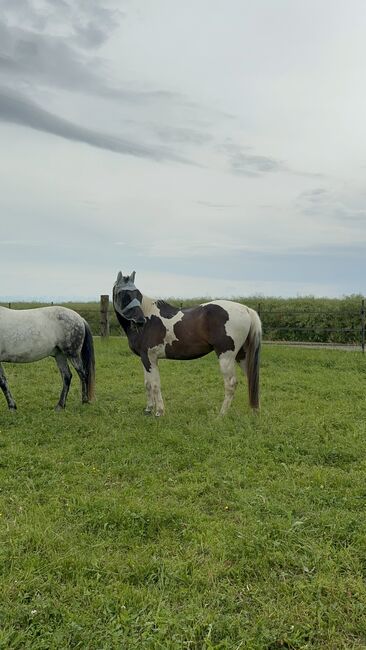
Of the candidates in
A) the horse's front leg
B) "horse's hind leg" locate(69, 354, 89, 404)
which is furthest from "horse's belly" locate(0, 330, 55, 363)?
the horse's front leg

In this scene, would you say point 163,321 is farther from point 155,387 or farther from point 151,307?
point 155,387

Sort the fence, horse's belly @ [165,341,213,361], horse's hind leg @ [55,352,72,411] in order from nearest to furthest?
horse's belly @ [165,341,213,361] < horse's hind leg @ [55,352,72,411] < the fence

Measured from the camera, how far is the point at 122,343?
14.6m

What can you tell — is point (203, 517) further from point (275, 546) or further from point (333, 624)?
point (333, 624)

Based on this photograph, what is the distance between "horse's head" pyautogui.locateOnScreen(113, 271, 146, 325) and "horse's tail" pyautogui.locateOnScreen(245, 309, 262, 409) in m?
1.55

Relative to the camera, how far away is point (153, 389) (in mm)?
6633

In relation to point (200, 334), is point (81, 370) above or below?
below

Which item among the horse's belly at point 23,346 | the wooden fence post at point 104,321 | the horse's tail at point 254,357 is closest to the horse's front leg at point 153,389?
the horse's tail at point 254,357

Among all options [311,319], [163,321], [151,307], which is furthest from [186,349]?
[311,319]

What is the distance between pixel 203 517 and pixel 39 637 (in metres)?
1.49

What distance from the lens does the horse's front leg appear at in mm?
6600

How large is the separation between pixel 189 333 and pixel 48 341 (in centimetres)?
216

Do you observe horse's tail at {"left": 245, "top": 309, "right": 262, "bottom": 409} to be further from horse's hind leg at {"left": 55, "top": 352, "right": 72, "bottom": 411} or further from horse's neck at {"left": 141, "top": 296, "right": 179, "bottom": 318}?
horse's hind leg at {"left": 55, "top": 352, "right": 72, "bottom": 411}

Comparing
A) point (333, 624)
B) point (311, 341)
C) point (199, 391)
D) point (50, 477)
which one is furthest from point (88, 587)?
point (311, 341)
